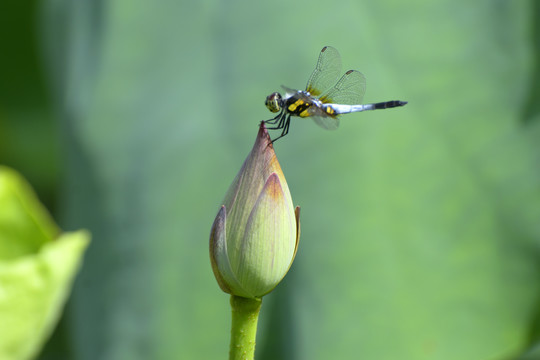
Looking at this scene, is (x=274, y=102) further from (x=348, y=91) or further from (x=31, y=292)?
(x=31, y=292)

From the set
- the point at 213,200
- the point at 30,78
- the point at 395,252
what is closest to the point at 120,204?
the point at 213,200

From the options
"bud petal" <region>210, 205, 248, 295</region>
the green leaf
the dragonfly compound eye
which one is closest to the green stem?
"bud petal" <region>210, 205, 248, 295</region>

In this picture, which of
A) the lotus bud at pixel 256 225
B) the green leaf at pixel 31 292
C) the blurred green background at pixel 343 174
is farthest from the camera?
the blurred green background at pixel 343 174

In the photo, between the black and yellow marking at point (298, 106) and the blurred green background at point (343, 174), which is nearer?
the black and yellow marking at point (298, 106)

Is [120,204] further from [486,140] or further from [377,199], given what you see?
[486,140]

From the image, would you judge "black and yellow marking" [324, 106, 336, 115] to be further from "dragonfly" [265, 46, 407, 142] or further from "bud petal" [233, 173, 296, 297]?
"bud petal" [233, 173, 296, 297]

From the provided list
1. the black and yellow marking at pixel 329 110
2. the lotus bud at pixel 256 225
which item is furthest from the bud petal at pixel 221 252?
the black and yellow marking at pixel 329 110

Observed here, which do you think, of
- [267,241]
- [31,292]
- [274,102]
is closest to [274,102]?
[274,102]

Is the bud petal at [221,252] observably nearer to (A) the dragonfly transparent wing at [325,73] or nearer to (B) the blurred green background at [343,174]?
(A) the dragonfly transparent wing at [325,73]
